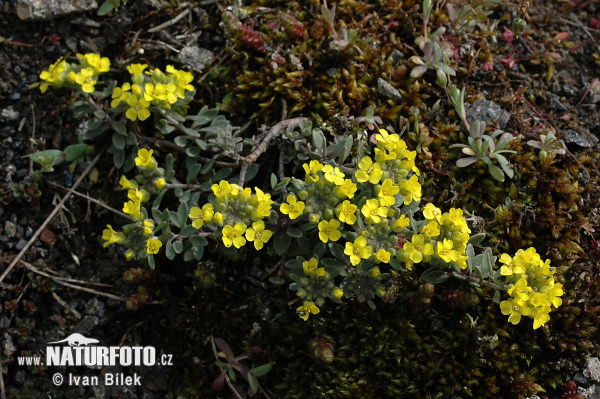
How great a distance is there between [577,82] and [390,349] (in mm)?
2720

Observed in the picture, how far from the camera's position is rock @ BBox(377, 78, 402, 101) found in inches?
146

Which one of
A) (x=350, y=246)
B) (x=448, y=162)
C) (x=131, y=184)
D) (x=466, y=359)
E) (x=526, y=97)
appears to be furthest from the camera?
(x=526, y=97)

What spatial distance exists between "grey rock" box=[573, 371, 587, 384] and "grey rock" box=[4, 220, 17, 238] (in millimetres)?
3953

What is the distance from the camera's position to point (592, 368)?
3.00m

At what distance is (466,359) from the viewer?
3.06 m

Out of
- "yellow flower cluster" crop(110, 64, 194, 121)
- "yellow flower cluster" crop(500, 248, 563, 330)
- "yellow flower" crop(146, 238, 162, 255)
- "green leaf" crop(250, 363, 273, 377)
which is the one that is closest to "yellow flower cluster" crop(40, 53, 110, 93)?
"yellow flower cluster" crop(110, 64, 194, 121)

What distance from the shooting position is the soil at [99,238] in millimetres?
3416

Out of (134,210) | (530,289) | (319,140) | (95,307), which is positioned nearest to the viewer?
(530,289)

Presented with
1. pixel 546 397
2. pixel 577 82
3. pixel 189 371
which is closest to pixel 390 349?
pixel 546 397

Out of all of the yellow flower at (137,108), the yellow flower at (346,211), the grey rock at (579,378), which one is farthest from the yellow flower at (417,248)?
the yellow flower at (137,108)

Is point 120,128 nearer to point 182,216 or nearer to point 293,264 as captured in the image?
point 182,216

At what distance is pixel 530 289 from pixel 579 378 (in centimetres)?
78

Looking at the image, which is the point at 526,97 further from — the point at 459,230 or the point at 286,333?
the point at 286,333

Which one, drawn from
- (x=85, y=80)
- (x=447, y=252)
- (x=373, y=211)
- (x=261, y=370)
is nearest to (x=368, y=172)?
(x=373, y=211)
